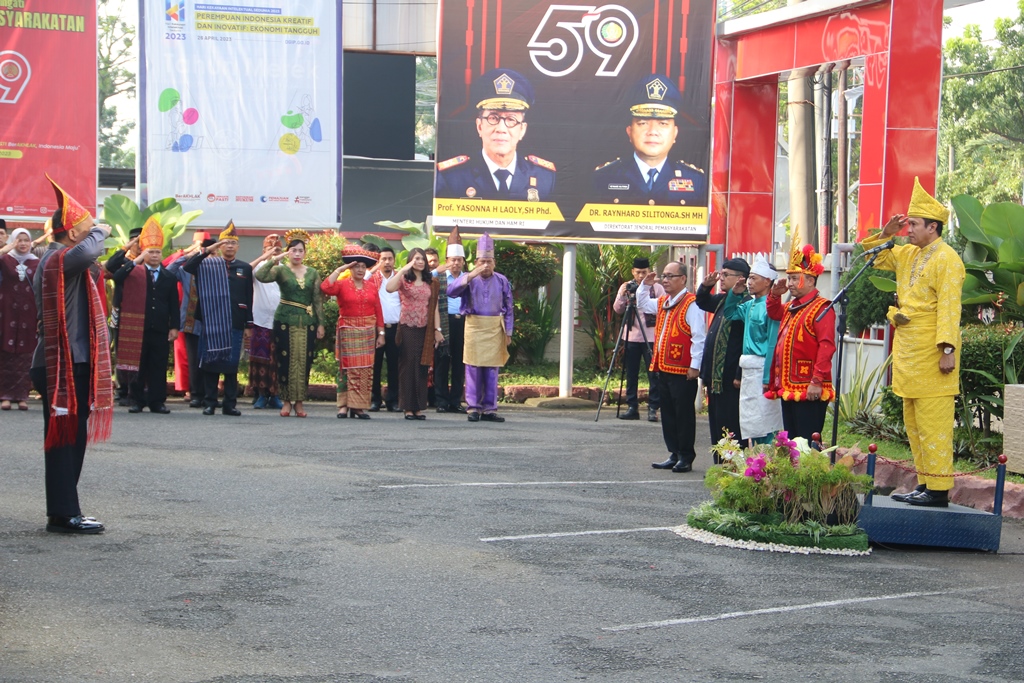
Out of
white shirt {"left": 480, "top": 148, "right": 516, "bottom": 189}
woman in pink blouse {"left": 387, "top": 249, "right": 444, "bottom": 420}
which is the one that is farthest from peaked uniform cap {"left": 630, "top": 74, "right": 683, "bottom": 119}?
woman in pink blouse {"left": 387, "top": 249, "right": 444, "bottom": 420}

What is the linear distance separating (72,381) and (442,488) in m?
2.90

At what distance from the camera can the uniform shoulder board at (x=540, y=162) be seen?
1599 centimetres

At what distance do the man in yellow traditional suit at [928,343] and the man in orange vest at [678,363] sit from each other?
97.7 inches

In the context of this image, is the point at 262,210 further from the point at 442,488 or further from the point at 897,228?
the point at 897,228

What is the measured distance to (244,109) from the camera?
18484 millimetres

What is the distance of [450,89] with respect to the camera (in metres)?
15.9

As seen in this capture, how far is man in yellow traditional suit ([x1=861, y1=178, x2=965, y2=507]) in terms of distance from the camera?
27.0 feet

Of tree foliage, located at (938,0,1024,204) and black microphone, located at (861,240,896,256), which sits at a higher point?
tree foliage, located at (938,0,1024,204)

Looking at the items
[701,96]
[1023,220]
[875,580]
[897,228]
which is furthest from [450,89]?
[875,580]

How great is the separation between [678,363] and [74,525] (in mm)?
5172

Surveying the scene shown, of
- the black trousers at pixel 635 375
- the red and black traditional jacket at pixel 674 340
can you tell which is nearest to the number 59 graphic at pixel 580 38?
the black trousers at pixel 635 375

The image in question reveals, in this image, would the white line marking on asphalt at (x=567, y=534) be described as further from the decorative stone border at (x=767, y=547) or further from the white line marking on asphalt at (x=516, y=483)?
the white line marking on asphalt at (x=516, y=483)

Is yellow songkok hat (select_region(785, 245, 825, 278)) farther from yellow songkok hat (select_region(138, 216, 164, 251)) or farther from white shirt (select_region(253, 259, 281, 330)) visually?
yellow songkok hat (select_region(138, 216, 164, 251))

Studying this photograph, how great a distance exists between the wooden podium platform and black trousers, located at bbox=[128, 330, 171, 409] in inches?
330
